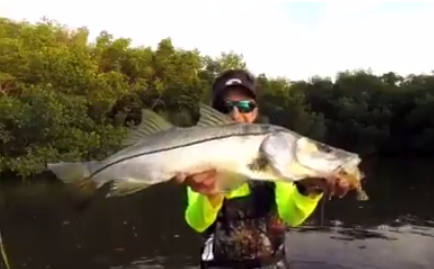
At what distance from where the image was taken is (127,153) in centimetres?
306

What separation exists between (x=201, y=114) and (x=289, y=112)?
3447 cm

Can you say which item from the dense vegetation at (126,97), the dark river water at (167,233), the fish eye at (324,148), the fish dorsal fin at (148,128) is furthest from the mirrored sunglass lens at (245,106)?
the dense vegetation at (126,97)

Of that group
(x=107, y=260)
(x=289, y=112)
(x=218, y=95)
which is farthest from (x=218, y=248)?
(x=289, y=112)

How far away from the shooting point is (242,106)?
3.53 m

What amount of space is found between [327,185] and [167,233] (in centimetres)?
1618

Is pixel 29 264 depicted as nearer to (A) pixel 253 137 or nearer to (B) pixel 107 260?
(B) pixel 107 260

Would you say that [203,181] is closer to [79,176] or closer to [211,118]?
[211,118]

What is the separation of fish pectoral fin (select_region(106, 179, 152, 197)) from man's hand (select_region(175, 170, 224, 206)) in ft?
0.50

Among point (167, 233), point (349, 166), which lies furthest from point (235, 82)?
point (167, 233)

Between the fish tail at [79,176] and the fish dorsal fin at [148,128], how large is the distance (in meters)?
0.19

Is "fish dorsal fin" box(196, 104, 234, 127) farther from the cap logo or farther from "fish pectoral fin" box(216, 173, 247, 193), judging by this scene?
the cap logo

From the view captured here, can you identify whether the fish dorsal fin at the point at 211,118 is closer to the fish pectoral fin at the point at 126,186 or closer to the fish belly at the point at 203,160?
the fish belly at the point at 203,160

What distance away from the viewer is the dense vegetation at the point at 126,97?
32469 mm

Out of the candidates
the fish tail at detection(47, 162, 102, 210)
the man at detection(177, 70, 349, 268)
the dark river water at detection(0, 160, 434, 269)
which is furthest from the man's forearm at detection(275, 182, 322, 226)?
the dark river water at detection(0, 160, 434, 269)
